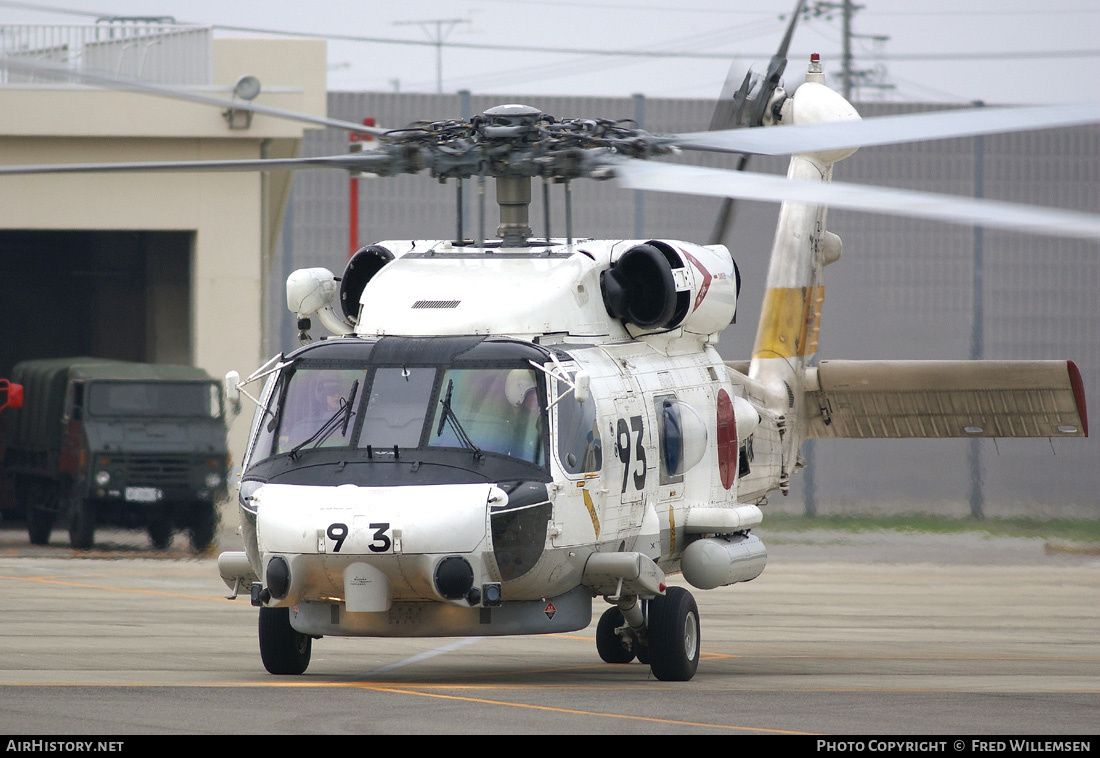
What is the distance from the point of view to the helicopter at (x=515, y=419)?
986 cm

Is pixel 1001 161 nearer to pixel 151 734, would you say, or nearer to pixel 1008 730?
pixel 1008 730

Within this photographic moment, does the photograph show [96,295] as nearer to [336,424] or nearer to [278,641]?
[278,641]

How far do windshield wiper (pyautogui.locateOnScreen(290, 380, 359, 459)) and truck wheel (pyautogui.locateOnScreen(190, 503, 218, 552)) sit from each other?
511 inches

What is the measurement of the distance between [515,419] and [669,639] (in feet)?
6.21

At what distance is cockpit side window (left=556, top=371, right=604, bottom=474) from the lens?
1048cm

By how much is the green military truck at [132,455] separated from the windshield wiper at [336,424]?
12.8 metres

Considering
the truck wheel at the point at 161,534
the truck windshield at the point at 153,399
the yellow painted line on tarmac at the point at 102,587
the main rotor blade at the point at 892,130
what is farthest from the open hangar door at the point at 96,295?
the main rotor blade at the point at 892,130

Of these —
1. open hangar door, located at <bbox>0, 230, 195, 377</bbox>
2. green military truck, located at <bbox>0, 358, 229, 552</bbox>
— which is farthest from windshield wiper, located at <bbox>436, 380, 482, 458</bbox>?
open hangar door, located at <bbox>0, 230, 195, 377</bbox>

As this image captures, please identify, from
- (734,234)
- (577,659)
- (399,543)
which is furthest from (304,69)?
(399,543)

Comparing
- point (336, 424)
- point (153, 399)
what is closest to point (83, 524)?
point (153, 399)

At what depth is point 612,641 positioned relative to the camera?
12.6m

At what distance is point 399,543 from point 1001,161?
20.2 meters

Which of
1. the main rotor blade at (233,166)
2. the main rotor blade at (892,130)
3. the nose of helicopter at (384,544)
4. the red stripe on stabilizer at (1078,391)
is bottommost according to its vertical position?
the nose of helicopter at (384,544)

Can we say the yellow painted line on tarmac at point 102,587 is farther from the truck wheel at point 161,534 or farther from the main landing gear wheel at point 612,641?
the main landing gear wheel at point 612,641
